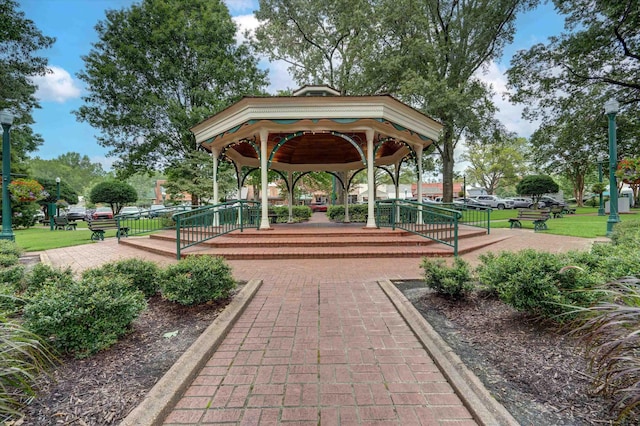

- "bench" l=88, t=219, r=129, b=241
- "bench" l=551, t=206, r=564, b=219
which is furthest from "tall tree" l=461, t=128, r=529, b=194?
"bench" l=88, t=219, r=129, b=241

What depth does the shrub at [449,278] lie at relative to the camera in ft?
12.1

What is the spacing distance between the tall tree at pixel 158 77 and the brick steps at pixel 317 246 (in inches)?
410

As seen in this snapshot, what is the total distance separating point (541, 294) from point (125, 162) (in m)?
20.8

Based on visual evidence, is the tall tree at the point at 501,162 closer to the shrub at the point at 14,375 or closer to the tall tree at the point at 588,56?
the tall tree at the point at 588,56

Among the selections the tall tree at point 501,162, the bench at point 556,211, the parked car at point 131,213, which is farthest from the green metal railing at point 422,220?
the tall tree at point 501,162

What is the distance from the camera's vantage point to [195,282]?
139 inches

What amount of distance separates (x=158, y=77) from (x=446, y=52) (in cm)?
1715

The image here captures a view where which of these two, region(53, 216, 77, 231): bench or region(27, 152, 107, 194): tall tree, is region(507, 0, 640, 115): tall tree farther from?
region(27, 152, 107, 194): tall tree

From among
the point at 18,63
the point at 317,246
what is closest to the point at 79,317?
the point at 317,246

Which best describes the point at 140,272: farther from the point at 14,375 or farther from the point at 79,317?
the point at 14,375

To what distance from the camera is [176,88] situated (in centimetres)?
1739

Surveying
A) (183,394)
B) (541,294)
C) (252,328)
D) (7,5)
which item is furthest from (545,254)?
(7,5)

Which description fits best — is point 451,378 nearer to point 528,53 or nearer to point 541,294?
point 541,294

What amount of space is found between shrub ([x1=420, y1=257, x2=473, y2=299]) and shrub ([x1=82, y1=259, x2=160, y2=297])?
3.80m
